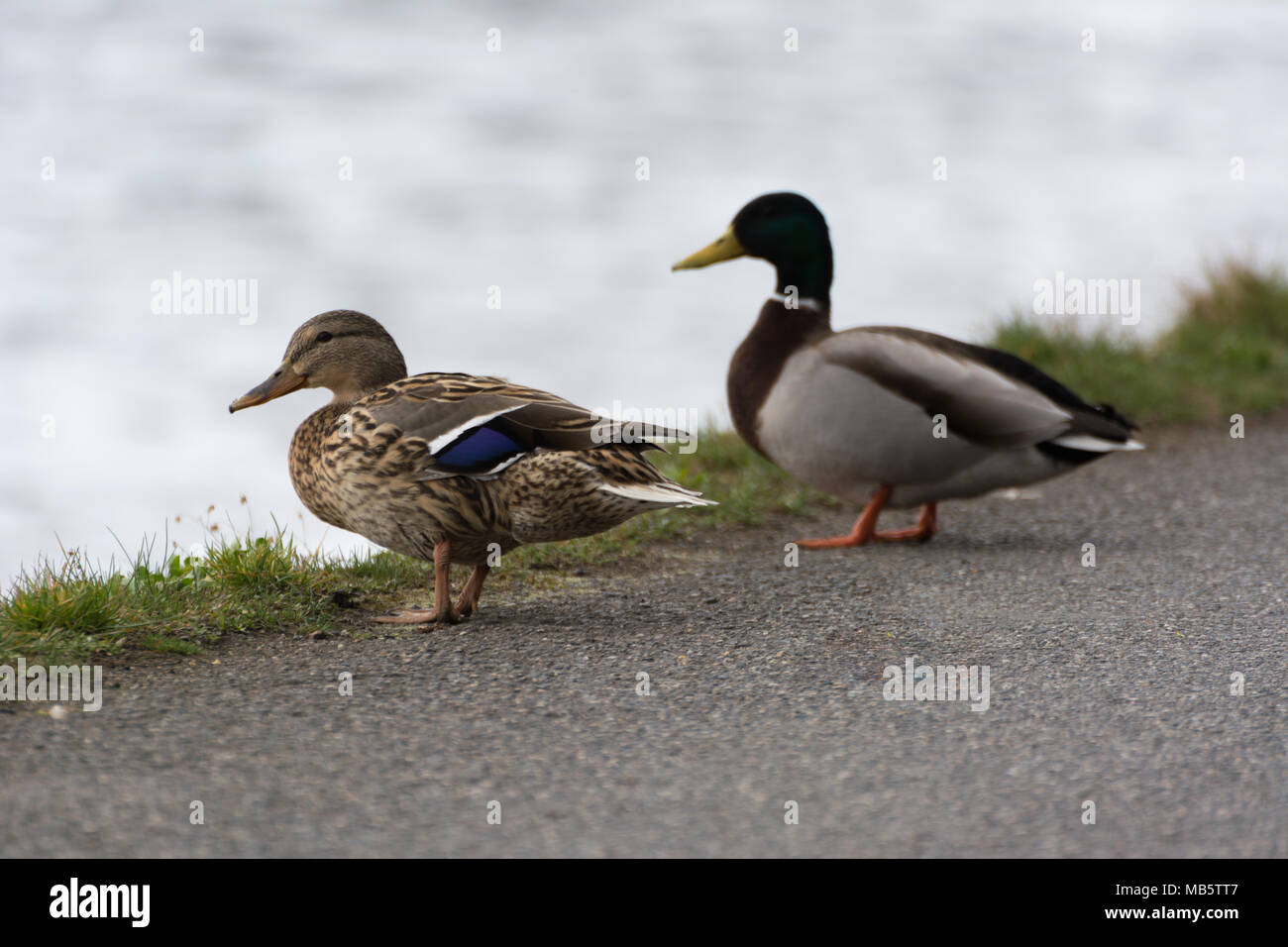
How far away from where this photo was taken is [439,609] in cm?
449

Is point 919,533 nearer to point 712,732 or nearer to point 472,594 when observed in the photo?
point 472,594

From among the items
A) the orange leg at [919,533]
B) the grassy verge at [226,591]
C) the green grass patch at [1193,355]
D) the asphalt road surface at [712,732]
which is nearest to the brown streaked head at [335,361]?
the grassy verge at [226,591]

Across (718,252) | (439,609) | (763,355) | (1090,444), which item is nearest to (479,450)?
(439,609)

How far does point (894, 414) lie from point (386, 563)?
224 cm

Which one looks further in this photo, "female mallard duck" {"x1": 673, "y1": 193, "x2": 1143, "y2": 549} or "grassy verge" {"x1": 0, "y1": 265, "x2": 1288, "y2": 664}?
"female mallard duck" {"x1": 673, "y1": 193, "x2": 1143, "y2": 549}

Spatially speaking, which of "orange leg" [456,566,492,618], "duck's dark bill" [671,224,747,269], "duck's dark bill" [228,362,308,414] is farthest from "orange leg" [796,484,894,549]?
"duck's dark bill" [228,362,308,414]

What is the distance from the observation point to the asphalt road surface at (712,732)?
283 centimetres

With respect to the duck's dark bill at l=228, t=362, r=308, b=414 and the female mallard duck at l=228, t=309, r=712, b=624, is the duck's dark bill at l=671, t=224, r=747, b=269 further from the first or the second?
the duck's dark bill at l=228, t=362, r=308, b=414

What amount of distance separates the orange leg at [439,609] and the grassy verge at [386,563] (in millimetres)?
146

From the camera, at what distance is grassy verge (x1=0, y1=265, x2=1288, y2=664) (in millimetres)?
4117

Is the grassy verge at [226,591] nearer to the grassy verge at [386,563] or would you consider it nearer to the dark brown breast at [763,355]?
the grassy verge at [386,563]

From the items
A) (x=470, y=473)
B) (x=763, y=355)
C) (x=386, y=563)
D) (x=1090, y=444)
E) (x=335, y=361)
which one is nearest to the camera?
(x=470, y=473)

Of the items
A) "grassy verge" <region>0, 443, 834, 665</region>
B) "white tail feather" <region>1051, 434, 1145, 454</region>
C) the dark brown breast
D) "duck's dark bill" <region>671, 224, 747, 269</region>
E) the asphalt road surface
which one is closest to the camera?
the asphalt road surface
